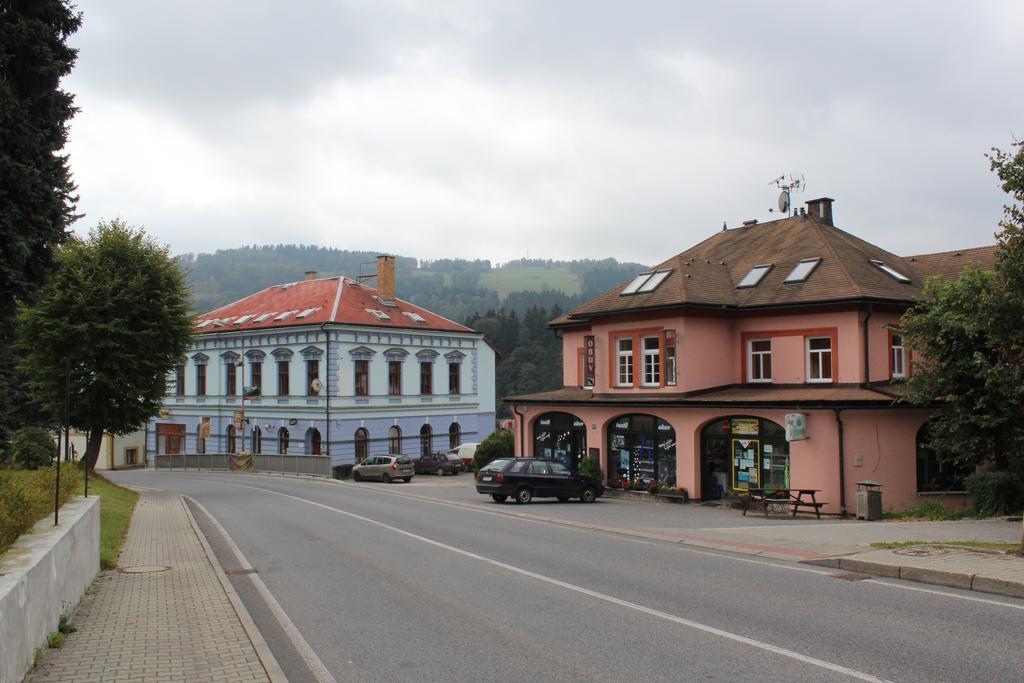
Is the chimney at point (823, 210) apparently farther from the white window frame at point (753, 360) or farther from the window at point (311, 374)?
the window at point (311, 374)

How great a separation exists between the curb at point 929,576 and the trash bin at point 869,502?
888 cm

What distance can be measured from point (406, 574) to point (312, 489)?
79.8ft

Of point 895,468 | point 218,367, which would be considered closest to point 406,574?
point 895,468

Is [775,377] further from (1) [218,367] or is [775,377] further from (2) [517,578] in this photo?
(1) [218,367]

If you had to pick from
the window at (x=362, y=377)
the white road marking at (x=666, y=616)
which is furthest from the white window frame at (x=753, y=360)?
the window at (x=362, y=377)

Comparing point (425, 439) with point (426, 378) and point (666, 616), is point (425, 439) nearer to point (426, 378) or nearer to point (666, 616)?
point (426, 378)

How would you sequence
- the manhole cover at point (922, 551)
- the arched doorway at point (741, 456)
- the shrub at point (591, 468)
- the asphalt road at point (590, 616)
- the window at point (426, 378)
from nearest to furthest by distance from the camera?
the asphalt road at point (590, 616), the manhole cover at point (922, 551), the arched doorway at point (741, 456), the shrub at point (591, 468), the window at point (426, 378)

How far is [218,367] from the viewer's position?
194 feet

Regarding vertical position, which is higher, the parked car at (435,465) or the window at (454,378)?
the window at (454,378)

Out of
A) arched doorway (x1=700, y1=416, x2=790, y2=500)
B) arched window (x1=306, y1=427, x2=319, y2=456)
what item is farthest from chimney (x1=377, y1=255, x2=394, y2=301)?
arched doorway (x1=700, y1=416, x2=790, y2=500)

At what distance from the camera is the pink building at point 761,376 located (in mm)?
23906

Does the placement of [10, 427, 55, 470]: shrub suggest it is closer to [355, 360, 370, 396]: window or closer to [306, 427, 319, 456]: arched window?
[306, 427, 319, 456]: arched window

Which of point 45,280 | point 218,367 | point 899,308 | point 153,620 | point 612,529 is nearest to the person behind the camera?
point 153,620

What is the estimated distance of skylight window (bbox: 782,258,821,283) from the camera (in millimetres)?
28266
